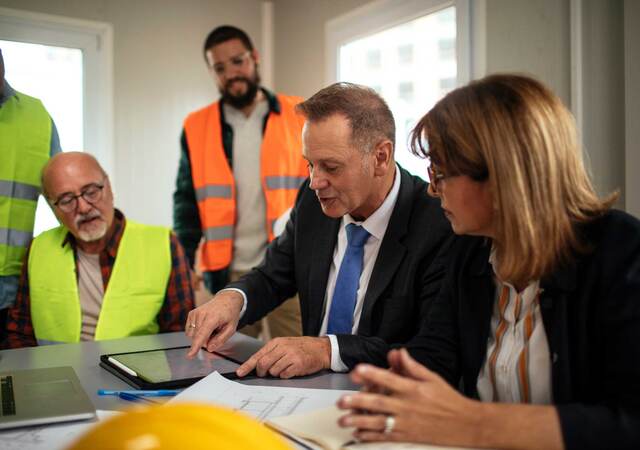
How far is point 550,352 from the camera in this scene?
1087 mm

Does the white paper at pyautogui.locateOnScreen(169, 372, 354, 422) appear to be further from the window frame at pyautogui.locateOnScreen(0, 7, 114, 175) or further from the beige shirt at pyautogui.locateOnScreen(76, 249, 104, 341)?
the window frame at pyautogui.locateOnScreen(0, 7, 114, 175)

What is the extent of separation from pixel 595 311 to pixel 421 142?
42 cm

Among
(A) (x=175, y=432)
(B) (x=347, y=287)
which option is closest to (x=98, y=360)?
(B) (x=347, y=287)

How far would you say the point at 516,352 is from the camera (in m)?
1.15

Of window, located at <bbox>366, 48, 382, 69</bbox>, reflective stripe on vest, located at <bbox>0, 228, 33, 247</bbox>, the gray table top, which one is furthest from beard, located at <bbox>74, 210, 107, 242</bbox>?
window, located at <bbox>366, 48, 382, 69</bbox>

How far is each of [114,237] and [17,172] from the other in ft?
1.65

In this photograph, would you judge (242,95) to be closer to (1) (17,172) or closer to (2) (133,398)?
(1) (17,172)

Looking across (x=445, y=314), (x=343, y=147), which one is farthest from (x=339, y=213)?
(x=445, y=314)

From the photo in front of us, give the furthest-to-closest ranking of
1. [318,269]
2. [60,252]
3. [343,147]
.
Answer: [60,252], [318,269], [343,147]

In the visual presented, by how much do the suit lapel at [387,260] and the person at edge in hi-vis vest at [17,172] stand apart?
1.44 meters

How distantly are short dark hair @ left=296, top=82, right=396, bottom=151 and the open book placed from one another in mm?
829

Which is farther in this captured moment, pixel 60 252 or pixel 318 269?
pixel 60 252

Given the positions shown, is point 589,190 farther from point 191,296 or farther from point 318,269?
point 191,296

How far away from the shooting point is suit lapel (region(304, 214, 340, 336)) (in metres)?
1.79
